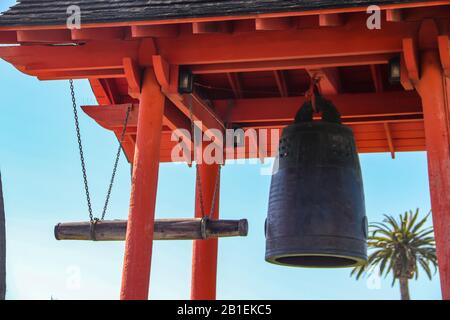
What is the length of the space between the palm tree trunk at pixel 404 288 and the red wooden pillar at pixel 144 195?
2810cm

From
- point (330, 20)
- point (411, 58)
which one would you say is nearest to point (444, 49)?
point (411, 58)

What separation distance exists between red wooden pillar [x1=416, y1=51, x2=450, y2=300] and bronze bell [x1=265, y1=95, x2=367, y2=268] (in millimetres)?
784

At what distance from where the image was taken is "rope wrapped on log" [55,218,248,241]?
784 cm

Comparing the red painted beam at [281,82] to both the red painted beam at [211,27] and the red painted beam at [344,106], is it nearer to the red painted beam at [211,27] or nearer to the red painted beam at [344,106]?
the red painted beam at [344,106]

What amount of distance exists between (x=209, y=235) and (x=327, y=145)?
1.55 meters

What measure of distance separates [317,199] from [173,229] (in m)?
1.72

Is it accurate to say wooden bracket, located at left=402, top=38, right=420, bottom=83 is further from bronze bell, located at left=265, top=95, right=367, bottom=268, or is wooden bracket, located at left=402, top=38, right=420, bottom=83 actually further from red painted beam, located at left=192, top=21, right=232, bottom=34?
red painted beam, located at left=192, top=21, right=232, bottom=34

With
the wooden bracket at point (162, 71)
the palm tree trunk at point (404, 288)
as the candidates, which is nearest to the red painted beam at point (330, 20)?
the wooden bracket at point (162, 71)

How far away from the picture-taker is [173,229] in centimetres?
814

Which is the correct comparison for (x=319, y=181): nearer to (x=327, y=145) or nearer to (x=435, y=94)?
(x=327, y=145)

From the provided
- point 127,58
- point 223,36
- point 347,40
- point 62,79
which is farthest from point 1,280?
point 347,40

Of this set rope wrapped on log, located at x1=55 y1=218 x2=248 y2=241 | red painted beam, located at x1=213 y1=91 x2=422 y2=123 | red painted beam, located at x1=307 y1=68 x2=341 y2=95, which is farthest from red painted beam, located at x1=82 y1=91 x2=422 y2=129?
rope wrapped on log, located at x1=55 y1=218 x2=248 y2=241

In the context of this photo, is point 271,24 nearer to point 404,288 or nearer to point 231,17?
point 231,17

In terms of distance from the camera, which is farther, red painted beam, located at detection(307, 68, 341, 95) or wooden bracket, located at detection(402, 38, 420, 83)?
red painted beam, located at detection(307, 68, 341, 95)
